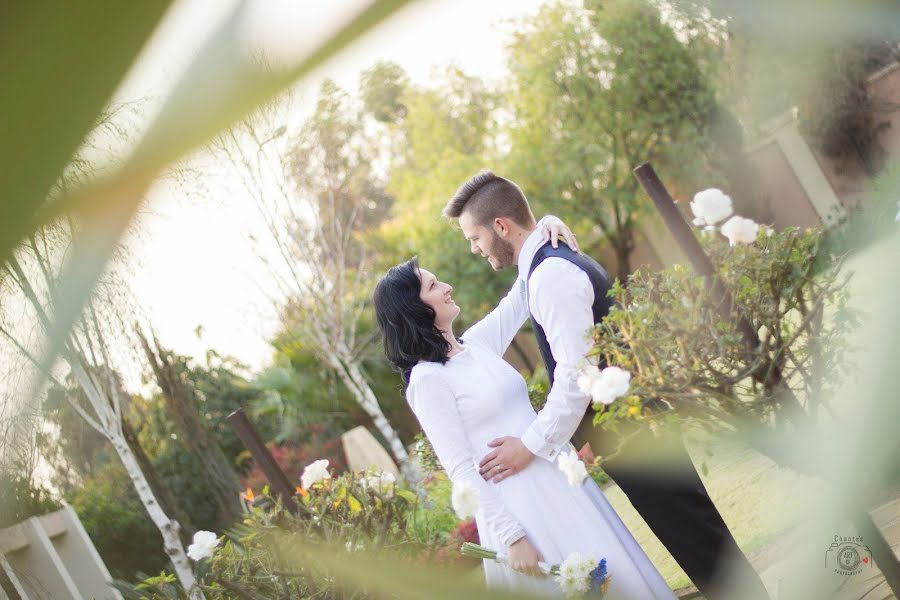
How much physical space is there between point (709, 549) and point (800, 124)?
50.6ft

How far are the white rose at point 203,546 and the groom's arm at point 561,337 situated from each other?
1373 millimetres

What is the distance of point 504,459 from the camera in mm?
2701

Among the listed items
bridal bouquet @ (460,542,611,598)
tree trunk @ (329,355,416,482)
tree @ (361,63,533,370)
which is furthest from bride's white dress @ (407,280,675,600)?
tree @ (361,63,533,370)

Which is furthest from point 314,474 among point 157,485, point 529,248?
point 157,485

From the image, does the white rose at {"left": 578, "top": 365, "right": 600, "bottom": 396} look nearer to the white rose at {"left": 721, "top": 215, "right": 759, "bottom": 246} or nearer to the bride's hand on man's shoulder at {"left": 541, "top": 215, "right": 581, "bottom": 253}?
the white rose at {"left": 721, "top": 215, "right": 759, "bottom": 246}

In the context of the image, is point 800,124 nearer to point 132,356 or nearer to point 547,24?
point 547,24

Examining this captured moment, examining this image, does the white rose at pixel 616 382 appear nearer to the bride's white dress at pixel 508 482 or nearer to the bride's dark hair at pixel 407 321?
the bride's white dress at pixel 508 482

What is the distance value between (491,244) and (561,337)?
524mm

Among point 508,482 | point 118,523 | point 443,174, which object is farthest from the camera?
point 443,174

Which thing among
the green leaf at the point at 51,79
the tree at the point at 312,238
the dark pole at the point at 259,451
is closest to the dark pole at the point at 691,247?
the green leaf at the point at 51,79

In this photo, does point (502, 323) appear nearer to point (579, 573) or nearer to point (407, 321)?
point (407, 321)

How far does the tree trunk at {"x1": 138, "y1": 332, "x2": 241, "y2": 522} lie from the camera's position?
1091cm

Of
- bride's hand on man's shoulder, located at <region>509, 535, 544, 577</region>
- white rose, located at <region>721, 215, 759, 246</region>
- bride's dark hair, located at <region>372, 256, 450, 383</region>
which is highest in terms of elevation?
bride's dark hair, located at <region>372, 256, 450, 383</region>

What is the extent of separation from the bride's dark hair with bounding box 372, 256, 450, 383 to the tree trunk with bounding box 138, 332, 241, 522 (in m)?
8.34
